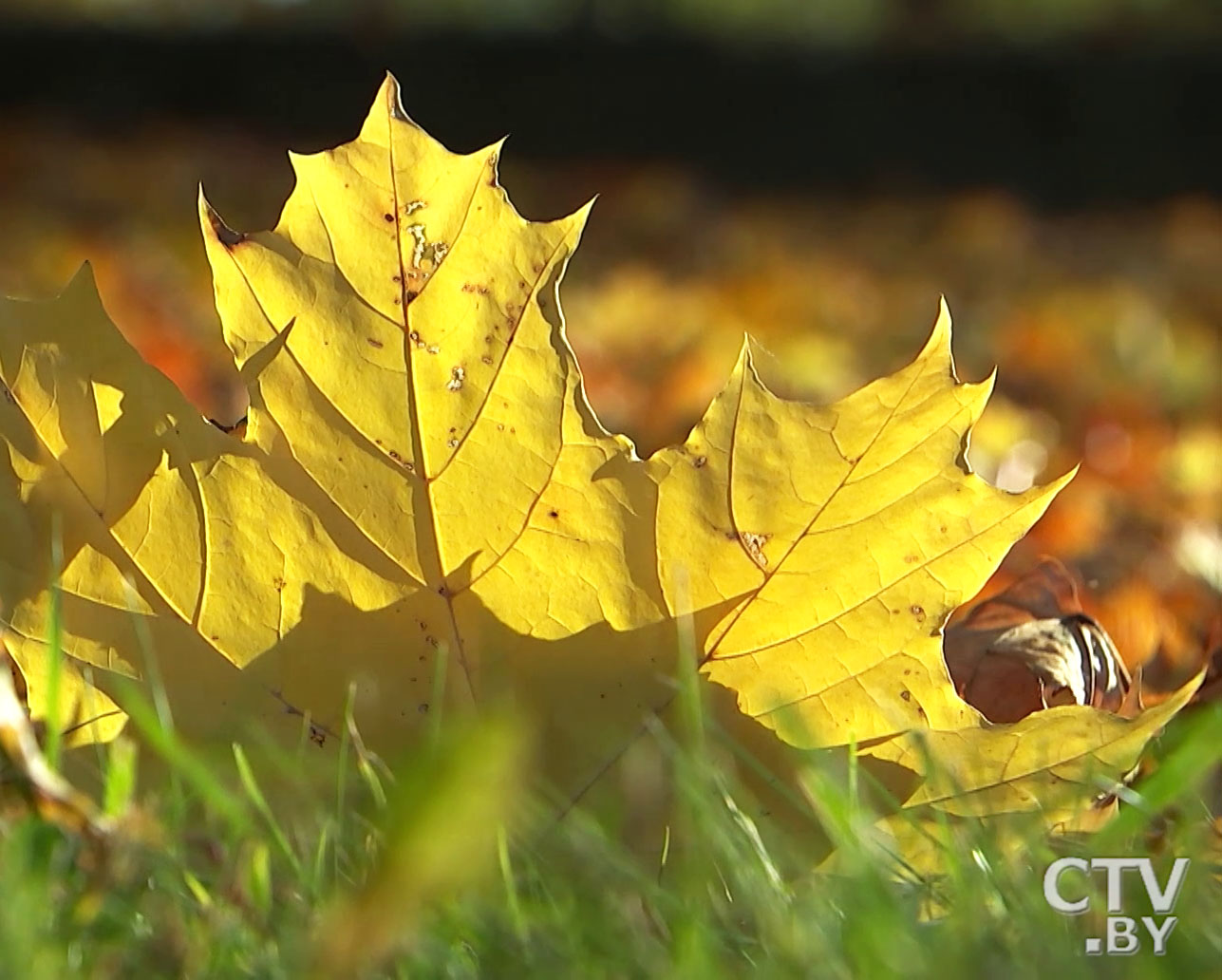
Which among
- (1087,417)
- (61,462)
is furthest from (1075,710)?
(1087,417)

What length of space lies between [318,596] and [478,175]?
0.68ft

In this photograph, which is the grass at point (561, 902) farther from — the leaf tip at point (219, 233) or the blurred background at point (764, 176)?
the blurred background at point (764, 176)

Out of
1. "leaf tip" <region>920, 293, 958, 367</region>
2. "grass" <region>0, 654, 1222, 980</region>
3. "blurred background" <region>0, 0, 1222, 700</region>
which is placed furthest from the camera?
"blurred background" <region>0, 0, 1222, 700</region>

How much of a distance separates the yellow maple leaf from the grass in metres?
0.08

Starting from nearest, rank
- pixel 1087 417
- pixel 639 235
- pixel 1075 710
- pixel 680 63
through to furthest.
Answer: pixel 1075 710
pixel 1087 417
pixel 639 235
pixel 680 63

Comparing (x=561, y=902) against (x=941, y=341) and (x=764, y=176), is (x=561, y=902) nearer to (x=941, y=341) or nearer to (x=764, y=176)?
(x=941, y=341)

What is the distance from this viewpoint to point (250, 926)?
57cm

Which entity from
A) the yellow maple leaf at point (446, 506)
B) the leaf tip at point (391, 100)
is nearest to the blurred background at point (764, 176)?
the yellow maple leaf at point (446, 506)

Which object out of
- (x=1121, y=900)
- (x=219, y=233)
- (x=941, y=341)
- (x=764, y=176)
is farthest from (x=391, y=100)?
(x=764, y=176)

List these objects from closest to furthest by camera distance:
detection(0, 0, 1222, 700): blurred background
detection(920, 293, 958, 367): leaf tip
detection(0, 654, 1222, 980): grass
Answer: detection(0, 654, 1222, 980): grass
detection(920, 293, 958, 367): leaf tip
detection(0, 0, 1222, 700): blurred background

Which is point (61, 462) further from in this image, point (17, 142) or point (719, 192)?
point (17, 142)

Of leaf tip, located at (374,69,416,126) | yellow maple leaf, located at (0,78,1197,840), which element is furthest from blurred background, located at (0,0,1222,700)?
leaf tip, located at (374,69,416,126)

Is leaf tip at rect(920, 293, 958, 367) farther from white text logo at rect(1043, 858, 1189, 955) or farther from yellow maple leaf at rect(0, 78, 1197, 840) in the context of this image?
white text logo at rect(1043, 858, 1189, 955)

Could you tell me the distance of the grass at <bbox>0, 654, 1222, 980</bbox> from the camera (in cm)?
52
